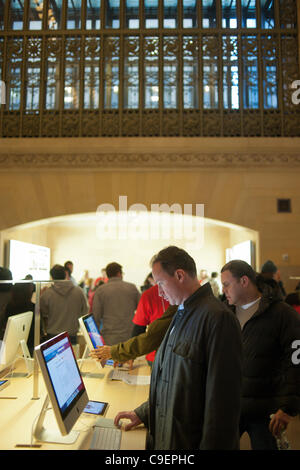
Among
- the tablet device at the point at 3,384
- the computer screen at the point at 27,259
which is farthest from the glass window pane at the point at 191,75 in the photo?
the tablet device at the point at 3,384

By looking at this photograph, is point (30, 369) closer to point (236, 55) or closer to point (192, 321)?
point (192, 321)

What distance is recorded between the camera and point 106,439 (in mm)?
1890

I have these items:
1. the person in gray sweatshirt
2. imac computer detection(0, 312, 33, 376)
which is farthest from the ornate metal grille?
imac computer detection(0, 312, 33, 376)

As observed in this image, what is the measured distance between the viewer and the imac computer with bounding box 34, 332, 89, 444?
5.41ft

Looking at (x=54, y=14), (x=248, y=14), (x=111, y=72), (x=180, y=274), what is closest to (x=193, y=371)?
(x=180, y=274)

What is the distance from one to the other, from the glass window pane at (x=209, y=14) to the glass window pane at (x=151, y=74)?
1.15 meters

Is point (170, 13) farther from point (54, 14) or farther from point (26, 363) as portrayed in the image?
point (26, 363)

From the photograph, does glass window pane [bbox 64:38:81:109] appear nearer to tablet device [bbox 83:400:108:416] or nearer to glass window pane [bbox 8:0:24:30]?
glass window pane [bbox 8:0:24:30]

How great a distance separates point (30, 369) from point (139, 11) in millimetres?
7271

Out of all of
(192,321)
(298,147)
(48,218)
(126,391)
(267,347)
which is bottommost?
(126,391)

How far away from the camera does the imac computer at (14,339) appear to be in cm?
265

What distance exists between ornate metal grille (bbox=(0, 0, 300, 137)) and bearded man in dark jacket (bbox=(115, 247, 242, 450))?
19.3ft

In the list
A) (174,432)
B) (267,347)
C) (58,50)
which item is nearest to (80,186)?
(58,50)

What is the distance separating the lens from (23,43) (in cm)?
742
